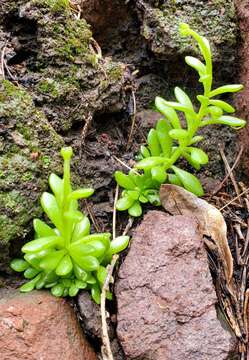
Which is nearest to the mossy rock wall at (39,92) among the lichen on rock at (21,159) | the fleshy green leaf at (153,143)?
the lichen on rock at (21,159)

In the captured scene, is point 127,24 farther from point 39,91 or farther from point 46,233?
point 46,233

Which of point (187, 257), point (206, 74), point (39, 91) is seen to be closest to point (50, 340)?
point (187, 257)

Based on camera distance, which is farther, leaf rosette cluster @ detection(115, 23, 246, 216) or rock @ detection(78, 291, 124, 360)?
leaf rosette cluster @ detection(115, 23, 246, 216)

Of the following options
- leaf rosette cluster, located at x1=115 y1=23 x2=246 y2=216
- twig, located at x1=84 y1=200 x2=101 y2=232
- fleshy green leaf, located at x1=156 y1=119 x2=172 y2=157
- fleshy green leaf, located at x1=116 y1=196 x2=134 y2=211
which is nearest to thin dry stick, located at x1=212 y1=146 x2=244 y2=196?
leaf rosette cluster, located at x1=115 y1=23 x2=246 y2=216

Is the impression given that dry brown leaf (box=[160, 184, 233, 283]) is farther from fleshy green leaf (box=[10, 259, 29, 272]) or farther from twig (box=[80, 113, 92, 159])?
fleshy green leaf (box=[10, 259, 29, 272])

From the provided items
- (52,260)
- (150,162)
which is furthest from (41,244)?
(150,162)

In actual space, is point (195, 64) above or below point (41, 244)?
above

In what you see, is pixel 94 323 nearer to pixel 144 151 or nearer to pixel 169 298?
pixel 169 298
